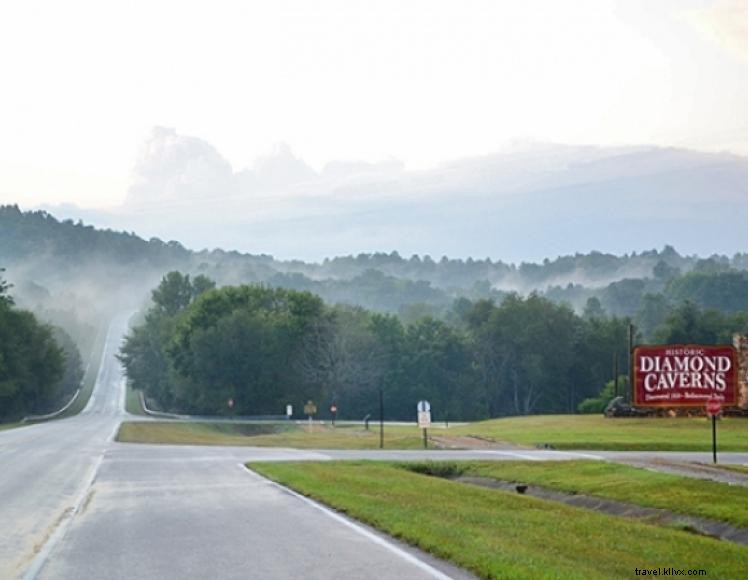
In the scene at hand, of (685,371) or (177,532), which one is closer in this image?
(177,532)

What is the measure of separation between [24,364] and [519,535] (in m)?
106

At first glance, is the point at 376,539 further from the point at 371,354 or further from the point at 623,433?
the point at 371,354

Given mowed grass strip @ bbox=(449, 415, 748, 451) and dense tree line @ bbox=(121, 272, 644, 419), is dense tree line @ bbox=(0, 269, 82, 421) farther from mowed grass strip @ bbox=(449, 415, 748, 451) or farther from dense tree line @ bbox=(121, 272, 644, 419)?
mowed grass strip @ bbox=(449, 415, 748, 451)

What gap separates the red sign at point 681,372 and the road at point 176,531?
28037mm

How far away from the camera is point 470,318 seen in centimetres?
14325

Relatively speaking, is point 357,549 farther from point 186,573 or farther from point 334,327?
point 334,327

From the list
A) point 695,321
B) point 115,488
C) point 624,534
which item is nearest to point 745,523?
point 624,534

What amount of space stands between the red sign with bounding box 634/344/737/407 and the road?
92.0 feet

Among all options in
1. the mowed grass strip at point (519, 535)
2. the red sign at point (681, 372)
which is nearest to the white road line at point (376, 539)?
the mowed grass strip at point (519, 535)

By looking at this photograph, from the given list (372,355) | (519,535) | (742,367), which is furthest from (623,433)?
(372,355)

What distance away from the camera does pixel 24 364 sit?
117250 millimetres

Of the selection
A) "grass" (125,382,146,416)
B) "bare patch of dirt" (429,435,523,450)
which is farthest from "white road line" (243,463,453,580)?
"grass" (125,382,146,416)

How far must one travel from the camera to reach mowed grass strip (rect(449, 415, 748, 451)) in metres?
49.4

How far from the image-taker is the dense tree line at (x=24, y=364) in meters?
115
